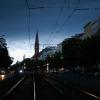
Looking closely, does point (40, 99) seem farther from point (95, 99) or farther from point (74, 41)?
point (74, 41)

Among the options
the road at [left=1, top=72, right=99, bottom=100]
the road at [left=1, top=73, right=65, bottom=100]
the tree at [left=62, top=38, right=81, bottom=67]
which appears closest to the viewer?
the road at [left=1, top=72, right=99, bottom=100]

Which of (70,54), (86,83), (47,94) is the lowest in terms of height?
(47,94)

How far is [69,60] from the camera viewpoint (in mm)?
110250

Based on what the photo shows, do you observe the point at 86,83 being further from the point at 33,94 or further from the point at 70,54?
the point at 70,54

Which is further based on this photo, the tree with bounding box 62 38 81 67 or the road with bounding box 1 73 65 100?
the tree with bounding box 62 38 81 67

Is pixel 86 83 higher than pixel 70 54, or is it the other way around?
pixel 70 54

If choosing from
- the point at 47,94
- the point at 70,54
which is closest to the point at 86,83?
the point at 47,94

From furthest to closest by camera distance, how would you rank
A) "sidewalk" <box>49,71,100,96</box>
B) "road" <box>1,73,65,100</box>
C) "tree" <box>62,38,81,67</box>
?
1. "tree" <box>62,38,81,67</box>
2. "sidewalk" <box>49,71,100,96</box>
3. "road" <box>1,73,65,100</box>

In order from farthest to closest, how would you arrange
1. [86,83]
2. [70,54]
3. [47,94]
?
[70,54]
[86,83]
[47,94]

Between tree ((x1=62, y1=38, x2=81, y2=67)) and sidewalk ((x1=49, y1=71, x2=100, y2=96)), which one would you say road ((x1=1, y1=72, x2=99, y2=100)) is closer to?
sidewalk ((x1=49, y1=71, x2=100, y2=96))

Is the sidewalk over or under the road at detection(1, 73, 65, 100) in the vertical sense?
over

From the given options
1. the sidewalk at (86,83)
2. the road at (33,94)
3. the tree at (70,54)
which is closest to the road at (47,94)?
the road at (33,94)

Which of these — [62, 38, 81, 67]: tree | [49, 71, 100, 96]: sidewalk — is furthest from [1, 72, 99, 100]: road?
[62, 38, 81, 67]: tree

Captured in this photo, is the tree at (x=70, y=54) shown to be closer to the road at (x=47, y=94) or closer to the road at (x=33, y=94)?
the road at (x=33, y=94)
